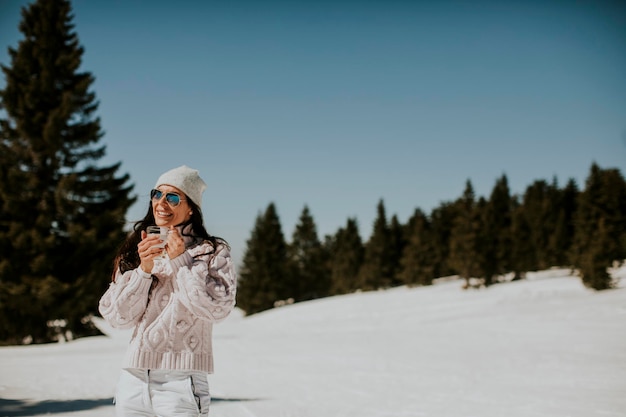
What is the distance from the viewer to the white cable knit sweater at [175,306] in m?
2.73

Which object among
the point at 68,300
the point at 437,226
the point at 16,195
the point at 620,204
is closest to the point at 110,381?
the point at 68,300

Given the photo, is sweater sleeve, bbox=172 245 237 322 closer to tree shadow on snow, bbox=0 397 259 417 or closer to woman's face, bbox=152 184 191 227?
woman's face, bbox=152 184 191 227

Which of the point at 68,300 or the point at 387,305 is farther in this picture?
the point at 387,305

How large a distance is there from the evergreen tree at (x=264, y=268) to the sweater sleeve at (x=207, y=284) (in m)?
53.0

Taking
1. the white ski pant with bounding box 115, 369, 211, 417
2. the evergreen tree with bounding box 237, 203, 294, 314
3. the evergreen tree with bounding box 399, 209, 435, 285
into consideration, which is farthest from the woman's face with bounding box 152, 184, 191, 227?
the evergreen tree with bounding box 237, 203, 294, 314

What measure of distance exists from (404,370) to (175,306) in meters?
9.89

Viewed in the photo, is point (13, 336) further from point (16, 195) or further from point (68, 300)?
point (16, 195)

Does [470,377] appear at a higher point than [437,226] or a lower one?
lower

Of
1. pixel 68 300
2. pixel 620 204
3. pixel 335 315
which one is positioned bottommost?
pixel 335 315

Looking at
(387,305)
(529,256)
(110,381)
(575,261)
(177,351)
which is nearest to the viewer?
(177,351)

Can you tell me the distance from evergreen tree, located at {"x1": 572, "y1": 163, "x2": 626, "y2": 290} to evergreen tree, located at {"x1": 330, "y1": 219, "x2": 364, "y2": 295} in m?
33.0

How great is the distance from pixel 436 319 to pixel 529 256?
29919 millimetres

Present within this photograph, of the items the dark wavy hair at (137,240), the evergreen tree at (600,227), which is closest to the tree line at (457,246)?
the evergreen tree at (600,227)

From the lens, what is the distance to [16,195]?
67.5 feet
